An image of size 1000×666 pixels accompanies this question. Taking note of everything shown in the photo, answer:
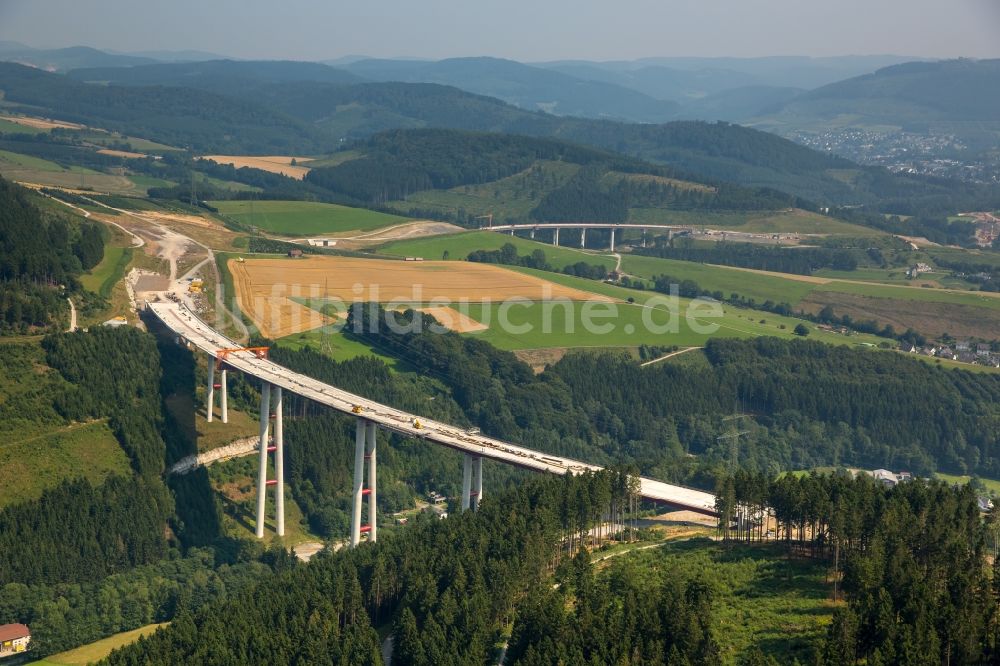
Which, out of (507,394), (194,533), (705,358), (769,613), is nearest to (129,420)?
(194,533)

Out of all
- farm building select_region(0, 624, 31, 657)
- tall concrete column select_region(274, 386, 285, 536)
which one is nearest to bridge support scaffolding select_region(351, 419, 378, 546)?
tall concrete column select_region(274, 386, 285, 536)

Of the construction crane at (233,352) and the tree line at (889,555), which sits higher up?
the tree line at (889,555)

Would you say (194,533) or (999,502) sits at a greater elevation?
(999,502)

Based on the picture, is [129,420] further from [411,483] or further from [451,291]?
[451,291]

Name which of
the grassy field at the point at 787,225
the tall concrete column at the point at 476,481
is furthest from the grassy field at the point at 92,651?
the grassy field at the point at 787,225

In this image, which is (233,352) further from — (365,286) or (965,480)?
(965,480)

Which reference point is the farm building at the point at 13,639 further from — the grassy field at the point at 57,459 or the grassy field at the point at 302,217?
the grassy field at the point at 302,217
